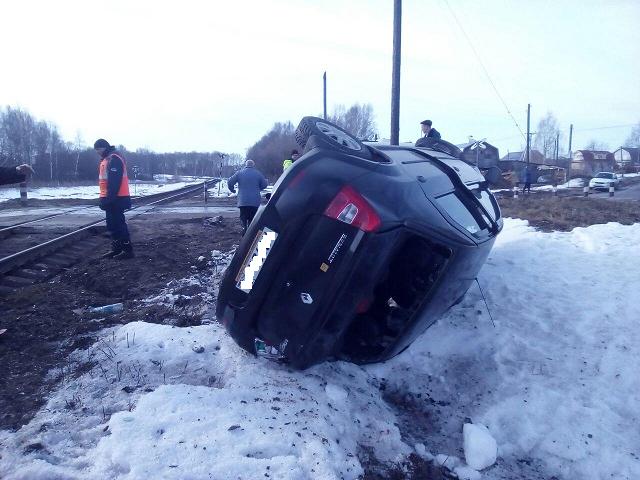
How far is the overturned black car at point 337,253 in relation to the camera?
315cm

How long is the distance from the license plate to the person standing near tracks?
4.54m

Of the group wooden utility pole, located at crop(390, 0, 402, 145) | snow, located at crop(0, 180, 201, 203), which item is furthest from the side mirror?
snow, located at crop(0, 180, 201, 203)

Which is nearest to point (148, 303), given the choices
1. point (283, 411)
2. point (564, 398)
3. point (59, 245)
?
point (283, 411)

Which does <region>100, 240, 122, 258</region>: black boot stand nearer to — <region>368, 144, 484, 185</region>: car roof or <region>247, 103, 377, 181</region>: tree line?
<region>368, 144, 484, 185</region>: car roof

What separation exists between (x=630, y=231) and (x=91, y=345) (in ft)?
22.1

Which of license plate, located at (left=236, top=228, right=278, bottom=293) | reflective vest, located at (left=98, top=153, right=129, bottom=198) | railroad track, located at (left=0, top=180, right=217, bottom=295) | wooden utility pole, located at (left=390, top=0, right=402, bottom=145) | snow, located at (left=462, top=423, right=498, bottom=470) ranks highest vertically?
wooden utility pole, located at (left=390, top=0, right=402, bottom=145)

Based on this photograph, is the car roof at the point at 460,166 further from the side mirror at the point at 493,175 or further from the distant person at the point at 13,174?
the distant person at the point at 13,174

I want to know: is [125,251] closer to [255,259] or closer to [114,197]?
[114,197]

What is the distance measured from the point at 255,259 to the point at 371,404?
127 centimetres

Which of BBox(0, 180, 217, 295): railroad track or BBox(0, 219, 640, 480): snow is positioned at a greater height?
BBox(0, 180, 217, 295): railroad track

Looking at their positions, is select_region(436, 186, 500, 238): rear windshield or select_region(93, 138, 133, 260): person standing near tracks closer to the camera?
select_region(436, 186, 500, 238): rear windshield

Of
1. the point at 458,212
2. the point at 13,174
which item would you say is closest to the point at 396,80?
the point at 13,174

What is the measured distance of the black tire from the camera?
349 centimetres

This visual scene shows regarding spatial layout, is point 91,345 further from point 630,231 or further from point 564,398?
point 630,231
